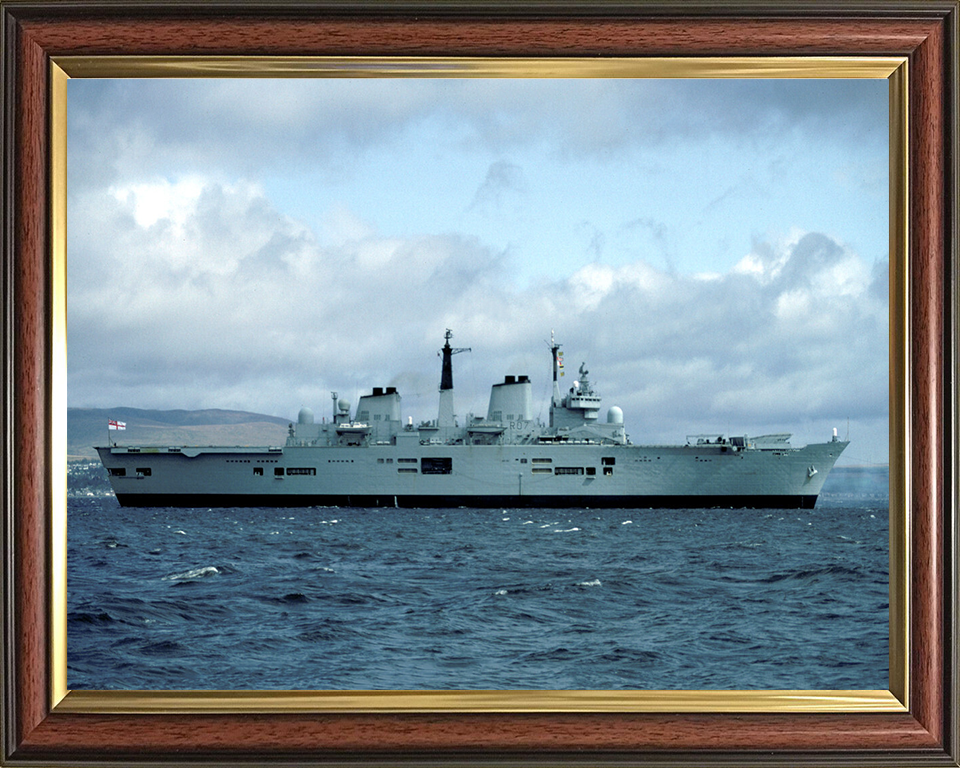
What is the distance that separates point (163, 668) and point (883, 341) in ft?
9.07

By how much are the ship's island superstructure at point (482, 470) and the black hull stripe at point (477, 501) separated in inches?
1.2

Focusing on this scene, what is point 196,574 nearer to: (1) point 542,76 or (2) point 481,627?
(2) point 481,627

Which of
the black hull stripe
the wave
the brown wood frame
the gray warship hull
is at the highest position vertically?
the brown wood frame

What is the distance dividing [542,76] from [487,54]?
0.68 feet

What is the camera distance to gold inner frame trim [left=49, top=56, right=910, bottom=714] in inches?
106

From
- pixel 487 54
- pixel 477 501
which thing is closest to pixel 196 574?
pixel 487 54

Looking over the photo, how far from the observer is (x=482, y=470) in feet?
83.1

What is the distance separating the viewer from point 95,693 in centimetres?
272

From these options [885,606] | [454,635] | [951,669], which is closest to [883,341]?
[885,606]

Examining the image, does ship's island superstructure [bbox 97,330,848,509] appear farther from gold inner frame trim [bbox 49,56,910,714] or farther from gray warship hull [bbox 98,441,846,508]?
gold inner frame trim [bbox 49,56,910,714]

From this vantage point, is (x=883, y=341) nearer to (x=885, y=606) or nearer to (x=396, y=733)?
(x=885, y=606)

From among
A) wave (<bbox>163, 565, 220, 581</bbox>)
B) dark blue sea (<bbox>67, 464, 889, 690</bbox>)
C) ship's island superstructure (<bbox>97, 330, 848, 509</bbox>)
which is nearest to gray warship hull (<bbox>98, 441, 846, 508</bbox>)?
ship's island superstructure (<bbox>97, 330, 848, 509</bbox>)

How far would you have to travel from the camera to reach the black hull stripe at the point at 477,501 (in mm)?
24344

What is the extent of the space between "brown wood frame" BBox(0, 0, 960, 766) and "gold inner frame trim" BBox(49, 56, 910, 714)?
0.09ft
